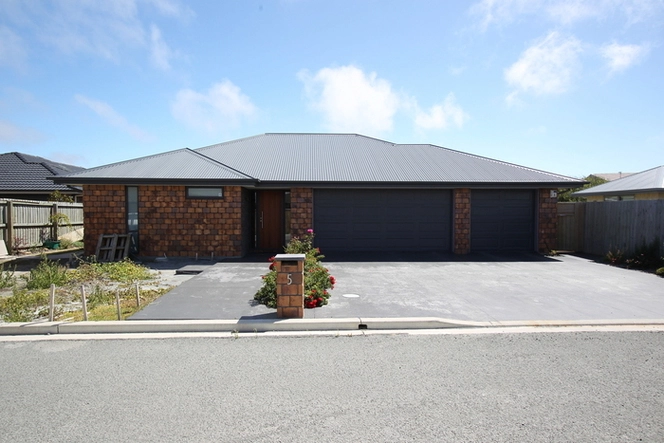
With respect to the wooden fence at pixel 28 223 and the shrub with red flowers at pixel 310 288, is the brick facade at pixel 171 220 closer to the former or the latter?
the wooden fence at pixel 28 223

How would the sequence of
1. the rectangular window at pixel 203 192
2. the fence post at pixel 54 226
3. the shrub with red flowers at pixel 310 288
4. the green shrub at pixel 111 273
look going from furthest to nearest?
1. the fence post at pixel 54 226
2. the rectangular window at pixel 203 192
3. the green shrub at pixel 111 273
4. the shrub with red flowers at pixel 310 288

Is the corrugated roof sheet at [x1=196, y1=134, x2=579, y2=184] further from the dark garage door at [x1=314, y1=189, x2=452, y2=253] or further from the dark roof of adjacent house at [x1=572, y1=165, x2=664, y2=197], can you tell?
the dark roof of adjacent house at [x1=572, y1=165, x2=664, y2=197]

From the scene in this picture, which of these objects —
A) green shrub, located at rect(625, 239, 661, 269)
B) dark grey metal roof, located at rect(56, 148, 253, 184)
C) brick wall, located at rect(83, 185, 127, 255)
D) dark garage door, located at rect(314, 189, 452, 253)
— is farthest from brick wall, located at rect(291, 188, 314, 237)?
green shrub, located at rect(625, 239, 661, 269)

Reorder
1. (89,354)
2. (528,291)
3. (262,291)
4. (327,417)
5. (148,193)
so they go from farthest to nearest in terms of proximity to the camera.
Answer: (148,193) → (528,291) → (262,291) → (89,354) → (327,417)

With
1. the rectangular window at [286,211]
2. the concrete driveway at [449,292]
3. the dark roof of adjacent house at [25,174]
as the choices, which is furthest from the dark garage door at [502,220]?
the dark roof of adjacent house at [25,174]

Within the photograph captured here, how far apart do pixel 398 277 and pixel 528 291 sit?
2936 mm

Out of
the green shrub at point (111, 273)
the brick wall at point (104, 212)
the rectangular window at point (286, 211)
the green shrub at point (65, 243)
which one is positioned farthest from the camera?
the green shrub at point (65, 243)

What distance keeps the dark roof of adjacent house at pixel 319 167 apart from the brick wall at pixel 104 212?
61 cm

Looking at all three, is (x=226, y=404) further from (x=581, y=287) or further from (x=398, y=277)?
(x=581, y=287)

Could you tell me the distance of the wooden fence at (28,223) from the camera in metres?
16.5

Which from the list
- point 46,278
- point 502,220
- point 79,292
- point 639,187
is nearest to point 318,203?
point 502,220

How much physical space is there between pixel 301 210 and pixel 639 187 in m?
13.2

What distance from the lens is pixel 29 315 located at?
23.7ft

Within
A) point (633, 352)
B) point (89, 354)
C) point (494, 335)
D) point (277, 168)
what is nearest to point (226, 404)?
point (89, 354)
